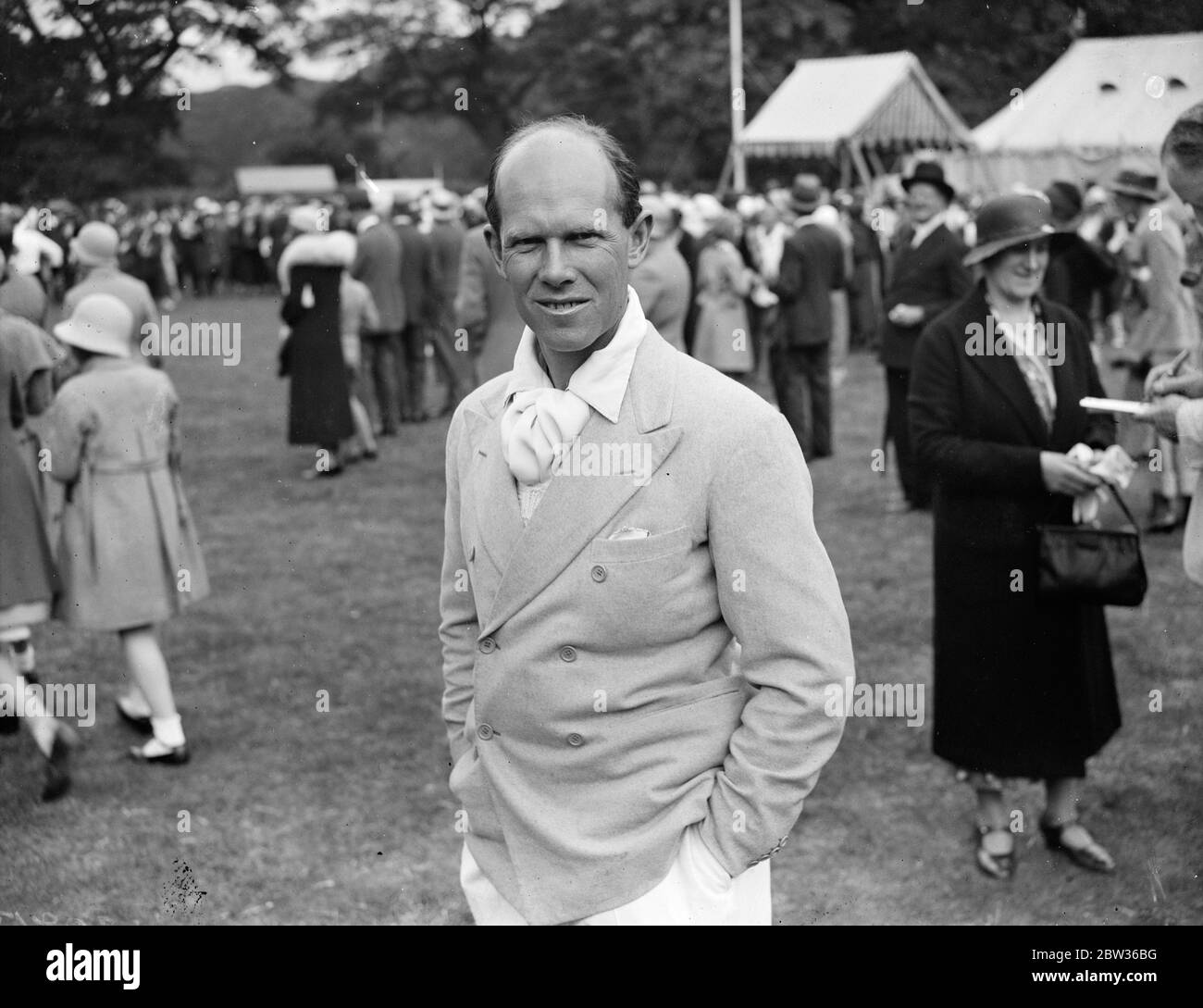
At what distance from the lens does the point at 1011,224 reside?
14.1 feet

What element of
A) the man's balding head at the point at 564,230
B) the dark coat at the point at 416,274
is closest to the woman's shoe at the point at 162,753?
the man's balding head at the point at 564,230

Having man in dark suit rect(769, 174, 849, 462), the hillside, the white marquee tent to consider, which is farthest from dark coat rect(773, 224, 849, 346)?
the hillside

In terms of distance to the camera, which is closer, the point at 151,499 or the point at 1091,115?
the point at 151,499

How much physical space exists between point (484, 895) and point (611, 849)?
27 centimetres

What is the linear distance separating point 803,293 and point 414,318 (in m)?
4.20

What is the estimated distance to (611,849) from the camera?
6.90 feet

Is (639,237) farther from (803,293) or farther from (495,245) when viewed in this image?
(803,293)

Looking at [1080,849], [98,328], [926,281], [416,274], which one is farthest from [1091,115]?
[98,328]

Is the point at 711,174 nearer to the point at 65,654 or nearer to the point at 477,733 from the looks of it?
the point at 65,654

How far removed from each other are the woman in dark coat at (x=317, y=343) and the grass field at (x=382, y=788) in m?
2.40

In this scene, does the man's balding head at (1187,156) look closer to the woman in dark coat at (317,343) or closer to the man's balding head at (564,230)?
the man's balding head at (564,230)

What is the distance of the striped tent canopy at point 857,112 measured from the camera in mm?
22406

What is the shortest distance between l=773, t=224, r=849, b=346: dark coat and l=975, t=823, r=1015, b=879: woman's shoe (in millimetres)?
6370
